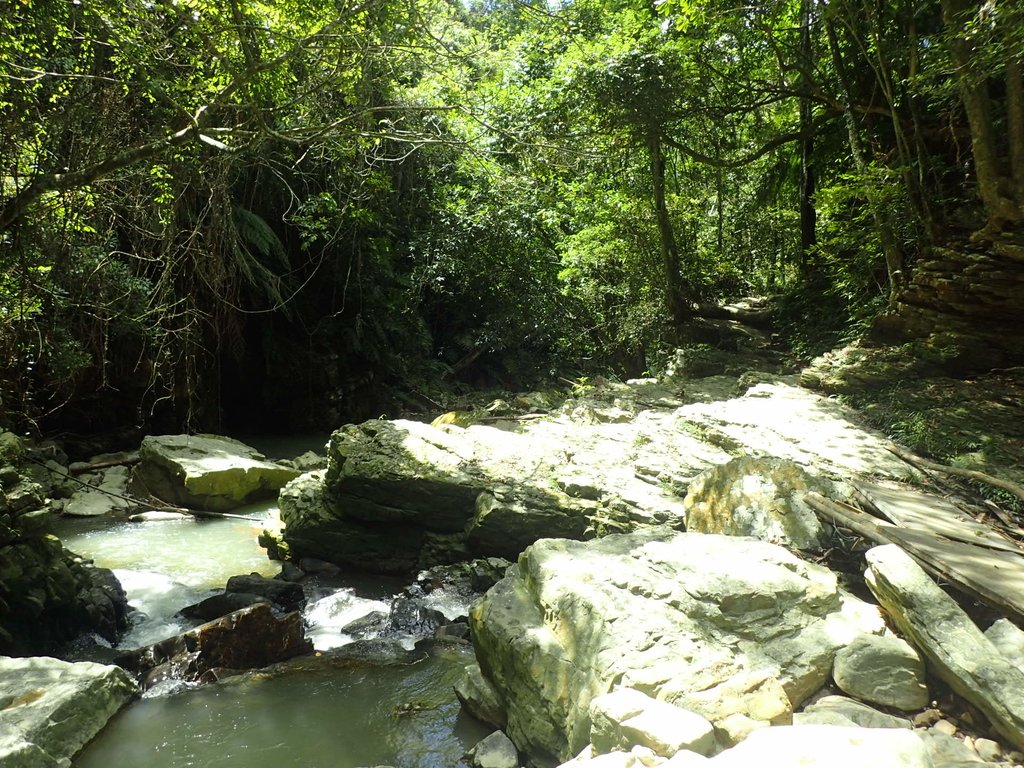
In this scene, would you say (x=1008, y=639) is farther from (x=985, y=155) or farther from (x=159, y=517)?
(x=159, y=517)

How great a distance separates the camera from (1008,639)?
2.95 m

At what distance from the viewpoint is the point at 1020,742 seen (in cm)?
253

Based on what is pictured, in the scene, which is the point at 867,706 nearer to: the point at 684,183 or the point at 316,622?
the point at 316,622

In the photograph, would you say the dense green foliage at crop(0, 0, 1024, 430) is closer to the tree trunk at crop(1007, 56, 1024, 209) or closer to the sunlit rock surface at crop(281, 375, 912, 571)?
the tree trunk at crop(1007, 56, 1024, 209)

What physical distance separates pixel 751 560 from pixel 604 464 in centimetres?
341

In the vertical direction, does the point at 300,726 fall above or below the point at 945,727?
below

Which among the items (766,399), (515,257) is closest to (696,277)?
(515,257)

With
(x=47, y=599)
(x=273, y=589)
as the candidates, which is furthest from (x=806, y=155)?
(x=47, y=599)

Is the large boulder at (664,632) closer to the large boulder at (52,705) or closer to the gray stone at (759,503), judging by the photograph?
the gray stone at (759,503)

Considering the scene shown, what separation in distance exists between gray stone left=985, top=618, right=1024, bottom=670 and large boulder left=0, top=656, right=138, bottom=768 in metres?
4.51

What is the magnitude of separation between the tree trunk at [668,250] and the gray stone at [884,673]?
1017cm

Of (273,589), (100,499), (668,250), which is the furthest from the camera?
(668,250)

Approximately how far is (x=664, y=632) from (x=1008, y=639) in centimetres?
154

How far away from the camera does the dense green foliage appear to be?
5.41m
